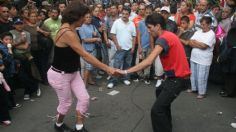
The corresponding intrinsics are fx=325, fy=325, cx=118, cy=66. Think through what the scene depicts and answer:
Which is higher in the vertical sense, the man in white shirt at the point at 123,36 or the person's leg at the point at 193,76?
the man in white shirt at the point at 123,36

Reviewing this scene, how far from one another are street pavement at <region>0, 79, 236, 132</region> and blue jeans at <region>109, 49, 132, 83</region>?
22.4 inches

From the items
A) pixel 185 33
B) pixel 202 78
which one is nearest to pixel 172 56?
pixel 202 78

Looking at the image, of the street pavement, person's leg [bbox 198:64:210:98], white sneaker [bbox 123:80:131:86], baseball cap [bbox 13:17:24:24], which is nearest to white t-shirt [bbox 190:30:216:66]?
person's leg [bbox 198:64:210:98]

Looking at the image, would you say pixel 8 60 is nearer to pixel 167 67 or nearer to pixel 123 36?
pixel 123 36

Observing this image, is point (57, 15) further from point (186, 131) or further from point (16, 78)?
point (186, 131)

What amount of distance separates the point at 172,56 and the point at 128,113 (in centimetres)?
188

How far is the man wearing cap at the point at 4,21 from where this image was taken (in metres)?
6.49

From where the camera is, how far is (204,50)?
6.59 metres

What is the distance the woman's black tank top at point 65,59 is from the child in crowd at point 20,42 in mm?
2054

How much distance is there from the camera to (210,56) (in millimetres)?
6605

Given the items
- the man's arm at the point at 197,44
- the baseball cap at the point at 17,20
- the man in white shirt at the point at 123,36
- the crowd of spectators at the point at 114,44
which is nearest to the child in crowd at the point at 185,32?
the crowd of spectators at the point at 114,44

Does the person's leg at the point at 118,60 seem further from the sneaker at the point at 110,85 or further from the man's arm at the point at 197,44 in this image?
the man's arm at the point at 197,44

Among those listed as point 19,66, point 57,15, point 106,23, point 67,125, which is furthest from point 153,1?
point 67,125

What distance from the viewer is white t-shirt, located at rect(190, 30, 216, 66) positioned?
6480 millimetres
